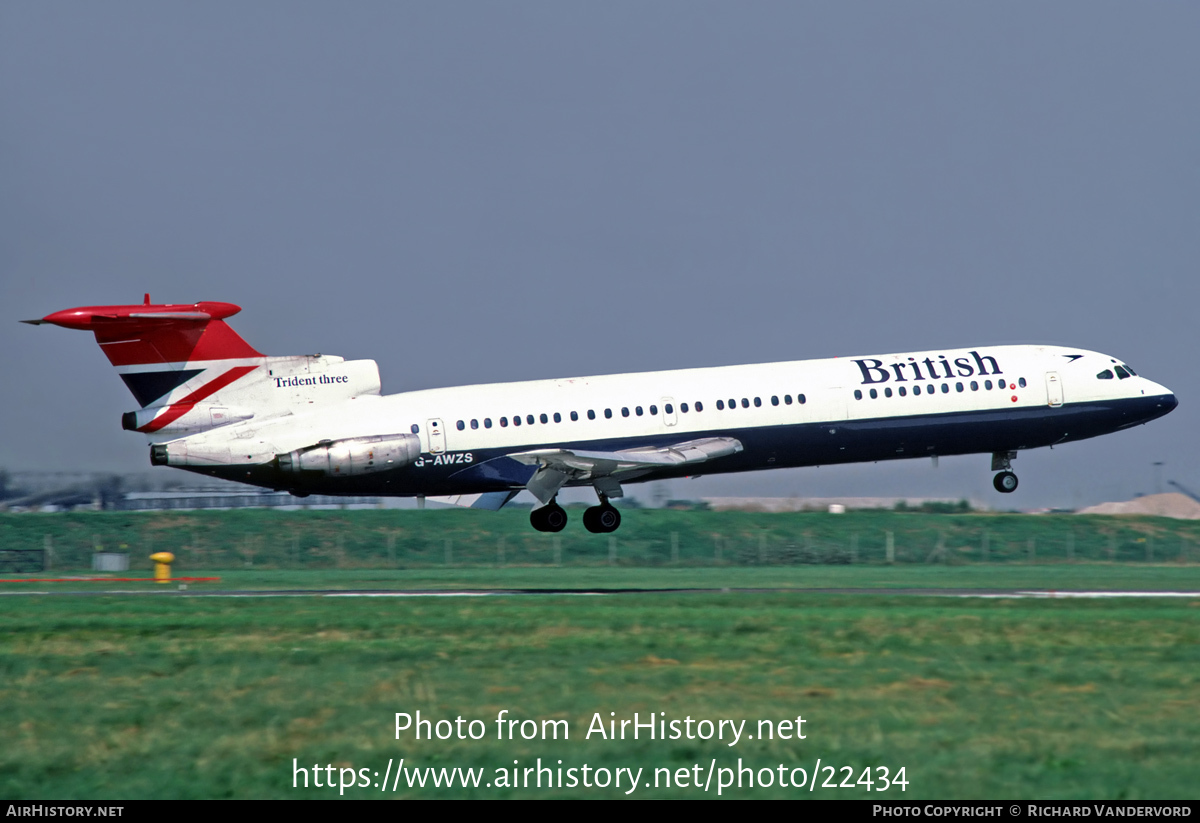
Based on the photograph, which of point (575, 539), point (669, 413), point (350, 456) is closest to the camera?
point (350, 456)

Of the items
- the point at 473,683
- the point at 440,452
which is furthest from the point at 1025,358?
the point at 473,683

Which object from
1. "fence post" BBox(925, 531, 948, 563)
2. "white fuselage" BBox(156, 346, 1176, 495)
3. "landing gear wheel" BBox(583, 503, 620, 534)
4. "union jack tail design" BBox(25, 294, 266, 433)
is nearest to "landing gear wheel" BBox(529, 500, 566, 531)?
"landing gear wheel" BBox(583, 503, 620, 534)

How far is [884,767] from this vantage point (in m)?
14.5

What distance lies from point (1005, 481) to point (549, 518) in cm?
1364

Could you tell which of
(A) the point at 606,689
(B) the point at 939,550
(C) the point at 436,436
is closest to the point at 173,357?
(C) the point at 436,436

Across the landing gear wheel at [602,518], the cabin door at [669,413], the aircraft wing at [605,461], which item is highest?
the cabin door at [669,413]

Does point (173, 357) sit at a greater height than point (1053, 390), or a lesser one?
greater

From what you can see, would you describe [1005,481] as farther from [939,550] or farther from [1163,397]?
[939,550]

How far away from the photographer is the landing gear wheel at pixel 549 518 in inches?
1565

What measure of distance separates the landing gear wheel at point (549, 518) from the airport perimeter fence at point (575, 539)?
1586cm

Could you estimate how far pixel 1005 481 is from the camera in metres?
42.7

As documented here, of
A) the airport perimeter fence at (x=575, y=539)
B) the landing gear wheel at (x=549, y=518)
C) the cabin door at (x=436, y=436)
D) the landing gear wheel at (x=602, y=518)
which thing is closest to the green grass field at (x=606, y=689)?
the cabin door at (x=436, y=436)

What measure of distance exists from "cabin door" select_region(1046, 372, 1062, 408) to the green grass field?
34.1 feet

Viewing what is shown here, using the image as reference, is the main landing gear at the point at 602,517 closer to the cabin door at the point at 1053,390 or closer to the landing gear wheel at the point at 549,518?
the landing gear wheel at the point at 549,518
